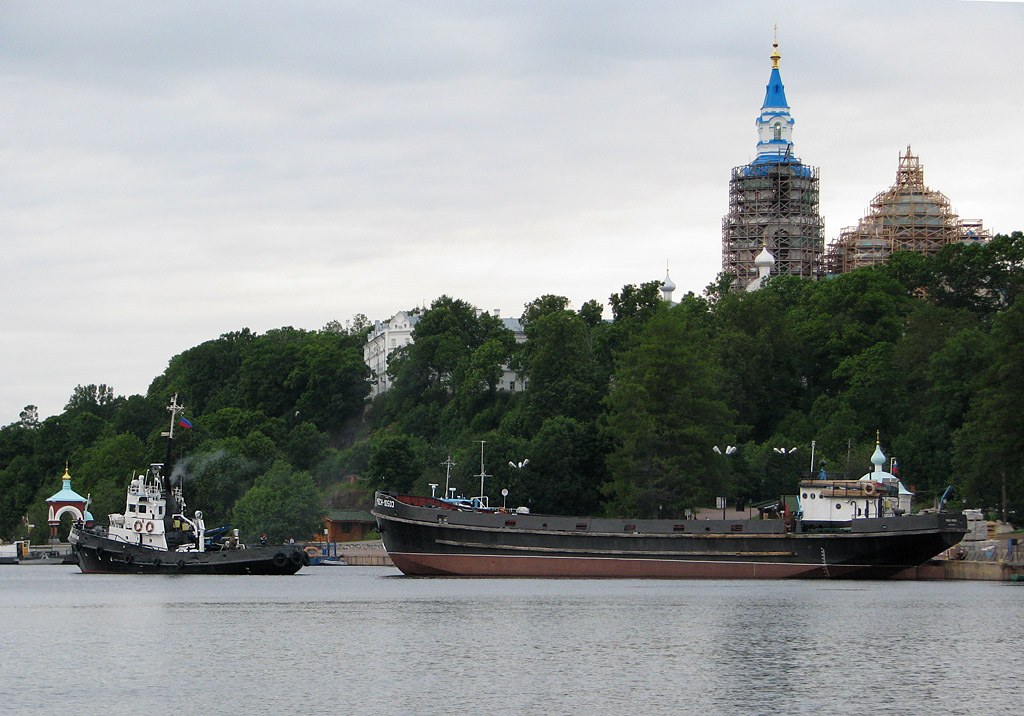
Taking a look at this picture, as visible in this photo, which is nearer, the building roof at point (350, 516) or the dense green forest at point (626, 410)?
the dense green forest at point (626, 410)

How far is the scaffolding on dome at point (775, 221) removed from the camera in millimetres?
155375

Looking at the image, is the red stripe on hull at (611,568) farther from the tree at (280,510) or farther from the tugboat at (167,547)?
the tree at (280,510)

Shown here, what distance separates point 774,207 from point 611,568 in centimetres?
9625

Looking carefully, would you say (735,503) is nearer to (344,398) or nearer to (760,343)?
(760,343)

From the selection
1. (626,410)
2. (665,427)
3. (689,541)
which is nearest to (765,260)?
(626,410)

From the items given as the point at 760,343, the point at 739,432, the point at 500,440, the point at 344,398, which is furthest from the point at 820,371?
the point at 344,398

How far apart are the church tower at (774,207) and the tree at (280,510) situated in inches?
2410

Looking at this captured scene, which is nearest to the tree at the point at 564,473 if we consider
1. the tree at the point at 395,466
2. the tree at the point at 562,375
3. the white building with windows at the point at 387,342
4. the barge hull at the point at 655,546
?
the tree at the point at 562,375

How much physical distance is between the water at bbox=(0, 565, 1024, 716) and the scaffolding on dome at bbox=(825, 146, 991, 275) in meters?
88.1

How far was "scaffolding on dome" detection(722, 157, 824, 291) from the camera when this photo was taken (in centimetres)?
15538

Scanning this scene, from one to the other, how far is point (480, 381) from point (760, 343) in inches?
1265

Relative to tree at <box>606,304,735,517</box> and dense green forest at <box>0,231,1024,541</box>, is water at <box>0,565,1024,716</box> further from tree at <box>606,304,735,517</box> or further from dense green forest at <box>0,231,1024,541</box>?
dense green forest at <box>0,231,1024,541</box>

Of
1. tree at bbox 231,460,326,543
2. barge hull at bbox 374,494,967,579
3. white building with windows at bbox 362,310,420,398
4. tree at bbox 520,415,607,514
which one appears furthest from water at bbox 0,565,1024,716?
white building with windows at bbox 362,310,420,398

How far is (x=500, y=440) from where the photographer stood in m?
104
